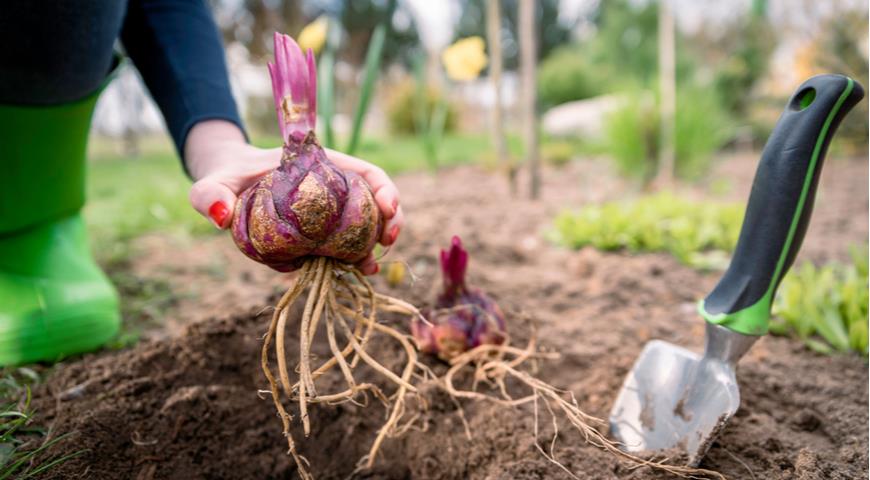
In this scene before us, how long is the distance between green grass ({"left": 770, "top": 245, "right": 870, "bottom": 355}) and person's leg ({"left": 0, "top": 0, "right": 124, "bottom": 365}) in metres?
1.78

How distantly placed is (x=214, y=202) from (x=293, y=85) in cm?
23

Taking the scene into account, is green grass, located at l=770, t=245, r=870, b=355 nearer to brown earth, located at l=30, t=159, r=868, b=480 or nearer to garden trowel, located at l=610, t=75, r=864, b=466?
brown earth, located at l=30, t=159, r=868, b=480

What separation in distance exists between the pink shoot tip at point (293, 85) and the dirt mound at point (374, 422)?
422 millimetres

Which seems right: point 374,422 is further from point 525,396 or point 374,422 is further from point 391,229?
point 391,229

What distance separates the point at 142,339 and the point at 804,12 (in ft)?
20.5

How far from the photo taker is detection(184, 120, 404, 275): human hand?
89 cm

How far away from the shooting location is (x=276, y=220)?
822mm

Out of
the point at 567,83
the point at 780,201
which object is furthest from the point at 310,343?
the point at 567,83

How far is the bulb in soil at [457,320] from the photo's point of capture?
1200 mm

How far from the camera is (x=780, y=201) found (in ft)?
2.94

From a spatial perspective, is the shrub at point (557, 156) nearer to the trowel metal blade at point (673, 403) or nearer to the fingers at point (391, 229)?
the trowel metal blade at point (673, 403)

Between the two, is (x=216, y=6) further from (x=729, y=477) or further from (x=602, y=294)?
(x=729, y=477)

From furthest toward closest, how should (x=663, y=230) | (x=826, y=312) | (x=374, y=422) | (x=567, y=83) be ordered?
(x=567, y=83)
(x=663, y=230)
(x=826, y=312)
(x=374, y=422)

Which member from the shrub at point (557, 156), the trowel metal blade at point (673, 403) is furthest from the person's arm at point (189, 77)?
the shrub at point (557, 156)
